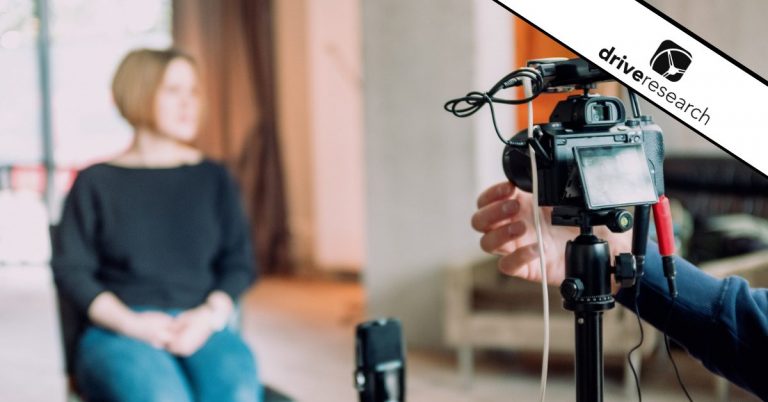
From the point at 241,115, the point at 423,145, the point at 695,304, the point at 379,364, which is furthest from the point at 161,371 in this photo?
the point at 241,115

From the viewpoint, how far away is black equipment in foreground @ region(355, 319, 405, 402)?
1116 millimetres

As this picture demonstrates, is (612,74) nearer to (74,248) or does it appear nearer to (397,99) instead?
(74,248)

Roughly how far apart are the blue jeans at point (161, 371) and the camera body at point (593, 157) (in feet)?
3.66

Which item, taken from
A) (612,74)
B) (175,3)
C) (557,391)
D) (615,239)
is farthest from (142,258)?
(175,3)

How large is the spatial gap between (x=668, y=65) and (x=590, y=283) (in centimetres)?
22

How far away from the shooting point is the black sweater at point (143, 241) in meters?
2.00

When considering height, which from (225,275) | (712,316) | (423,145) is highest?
(423,145)

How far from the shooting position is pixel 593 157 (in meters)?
0.88

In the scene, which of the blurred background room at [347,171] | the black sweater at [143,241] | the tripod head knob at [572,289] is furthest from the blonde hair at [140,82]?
the tripod head knob at [572,289]

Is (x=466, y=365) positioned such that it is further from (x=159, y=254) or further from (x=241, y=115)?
(x=241, y=115)

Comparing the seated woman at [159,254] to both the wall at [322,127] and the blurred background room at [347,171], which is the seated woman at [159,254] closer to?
the blurred background room at [347,171]

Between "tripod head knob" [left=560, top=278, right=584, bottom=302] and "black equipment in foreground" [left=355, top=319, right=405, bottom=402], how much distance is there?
30 cm

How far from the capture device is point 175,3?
5.74m

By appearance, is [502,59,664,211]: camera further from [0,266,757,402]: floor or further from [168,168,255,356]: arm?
[0,266,757,402]: floor
